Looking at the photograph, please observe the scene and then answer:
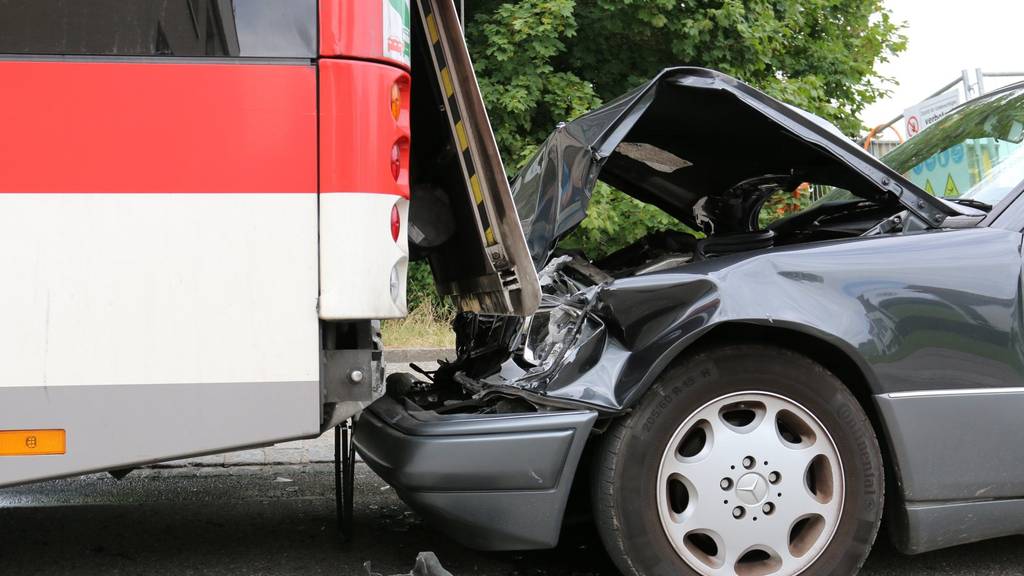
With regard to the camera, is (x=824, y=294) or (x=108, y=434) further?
(x=824, y=294)

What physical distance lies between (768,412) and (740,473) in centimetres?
22

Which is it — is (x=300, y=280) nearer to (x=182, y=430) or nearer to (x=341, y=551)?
(x=182, y=430)

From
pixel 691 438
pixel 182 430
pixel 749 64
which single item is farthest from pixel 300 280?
pixel 749 64

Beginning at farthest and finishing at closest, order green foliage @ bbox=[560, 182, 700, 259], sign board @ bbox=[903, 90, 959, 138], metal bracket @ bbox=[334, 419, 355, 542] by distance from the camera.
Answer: green foliage @ bbox=[560, 182, 700, 259] → sign board @ bbox=[903, 90, 959, 138] → metal bracket @ bbox=[334, 419, 355, 542]

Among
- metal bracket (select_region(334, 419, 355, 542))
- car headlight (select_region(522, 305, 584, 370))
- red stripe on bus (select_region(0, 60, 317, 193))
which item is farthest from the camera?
metal bracket (select_region(334, 419, 355, 542))

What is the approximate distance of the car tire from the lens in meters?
3.16

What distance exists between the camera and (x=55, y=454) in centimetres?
294

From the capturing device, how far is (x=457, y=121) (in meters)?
3.74

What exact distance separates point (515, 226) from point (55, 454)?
1.61 meters

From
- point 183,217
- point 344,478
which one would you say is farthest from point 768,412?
point 183,217

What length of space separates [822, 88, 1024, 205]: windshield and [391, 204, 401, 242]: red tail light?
2.09 meters

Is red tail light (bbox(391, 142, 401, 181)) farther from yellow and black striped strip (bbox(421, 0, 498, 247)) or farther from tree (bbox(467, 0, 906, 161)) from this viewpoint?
tree (bbox(467, 0, 906, 161))

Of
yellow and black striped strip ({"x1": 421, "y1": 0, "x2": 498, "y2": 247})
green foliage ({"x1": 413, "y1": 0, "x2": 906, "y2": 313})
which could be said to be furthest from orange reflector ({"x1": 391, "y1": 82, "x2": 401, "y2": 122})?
green foliage ({"x1": 413, "y1": 0, "x2": 906, "y2": 313})

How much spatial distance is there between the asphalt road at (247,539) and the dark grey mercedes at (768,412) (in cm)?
54
